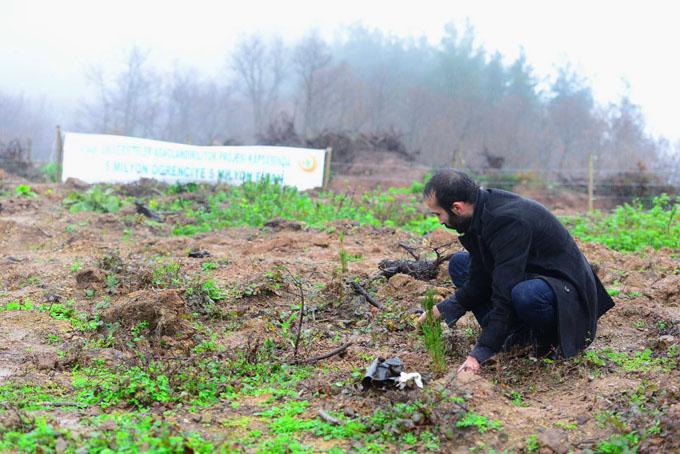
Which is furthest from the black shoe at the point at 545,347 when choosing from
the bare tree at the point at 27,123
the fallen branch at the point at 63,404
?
the bare tree at the point at 27,123

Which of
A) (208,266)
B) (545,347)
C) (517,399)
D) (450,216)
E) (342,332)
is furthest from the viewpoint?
(208,266)

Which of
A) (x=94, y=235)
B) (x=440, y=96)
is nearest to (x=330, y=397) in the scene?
(x=94, y=235)

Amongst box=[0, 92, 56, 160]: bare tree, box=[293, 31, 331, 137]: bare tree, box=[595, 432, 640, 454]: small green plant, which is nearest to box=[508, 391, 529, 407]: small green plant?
box=[595, 432, 640, 454]: small green plant

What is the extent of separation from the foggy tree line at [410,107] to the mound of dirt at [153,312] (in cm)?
2147

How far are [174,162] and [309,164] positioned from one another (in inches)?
128

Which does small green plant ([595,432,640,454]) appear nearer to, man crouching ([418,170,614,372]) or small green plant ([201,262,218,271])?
man crouching ([418,170,614,372])

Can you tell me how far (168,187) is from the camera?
15727 millimetres

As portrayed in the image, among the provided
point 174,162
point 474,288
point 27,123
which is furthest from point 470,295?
point 27,123

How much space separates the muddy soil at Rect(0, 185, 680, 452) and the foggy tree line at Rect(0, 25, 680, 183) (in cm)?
1843

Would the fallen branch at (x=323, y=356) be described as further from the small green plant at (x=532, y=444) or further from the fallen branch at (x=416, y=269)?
the fallen branch at (x=416, y=269)

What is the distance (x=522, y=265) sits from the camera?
3.95 m

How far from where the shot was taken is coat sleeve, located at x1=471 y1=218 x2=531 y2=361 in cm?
391

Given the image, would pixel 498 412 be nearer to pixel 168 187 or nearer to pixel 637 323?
pixel 637 323

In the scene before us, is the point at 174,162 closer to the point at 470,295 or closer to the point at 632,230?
the point at 632,230
